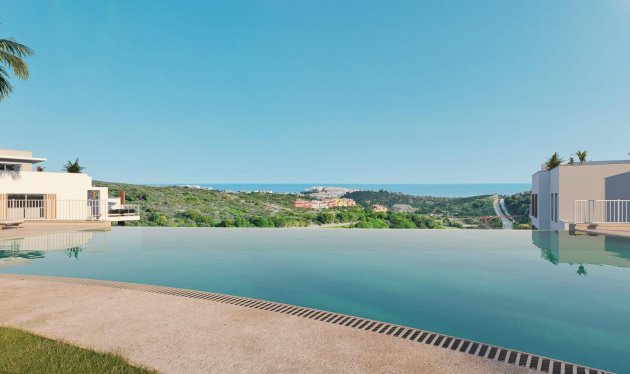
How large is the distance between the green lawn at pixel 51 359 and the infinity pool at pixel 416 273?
2391 mm

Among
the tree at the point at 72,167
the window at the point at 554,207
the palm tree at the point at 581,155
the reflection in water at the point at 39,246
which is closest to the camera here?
the reflection in water at the point at 39,246

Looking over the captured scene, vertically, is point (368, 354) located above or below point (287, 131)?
below

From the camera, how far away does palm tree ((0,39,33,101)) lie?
43.1 ft

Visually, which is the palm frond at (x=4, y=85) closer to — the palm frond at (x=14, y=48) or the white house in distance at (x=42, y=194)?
the palm frond at (x=14, y=48)

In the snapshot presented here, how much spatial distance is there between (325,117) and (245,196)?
1518 centimetres

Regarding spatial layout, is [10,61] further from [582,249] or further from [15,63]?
[582,249]

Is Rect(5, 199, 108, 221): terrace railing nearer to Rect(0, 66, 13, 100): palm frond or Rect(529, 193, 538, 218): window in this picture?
Rect(0, 66, 13, 100): palm frond

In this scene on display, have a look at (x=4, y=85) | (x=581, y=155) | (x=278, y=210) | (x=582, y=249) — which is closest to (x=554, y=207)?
(x=581, y=155)

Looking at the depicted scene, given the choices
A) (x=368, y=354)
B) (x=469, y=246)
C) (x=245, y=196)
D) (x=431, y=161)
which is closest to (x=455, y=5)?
(x=469, y=246)

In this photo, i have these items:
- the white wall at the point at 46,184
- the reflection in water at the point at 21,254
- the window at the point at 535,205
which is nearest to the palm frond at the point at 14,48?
the white wall at the point at 46,184

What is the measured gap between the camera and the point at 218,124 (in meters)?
51.2

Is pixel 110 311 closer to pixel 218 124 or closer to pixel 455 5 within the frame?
pixel 455 5

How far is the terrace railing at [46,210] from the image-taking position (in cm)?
1758

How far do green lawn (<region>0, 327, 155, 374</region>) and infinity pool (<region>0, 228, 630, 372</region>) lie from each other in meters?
2.39
